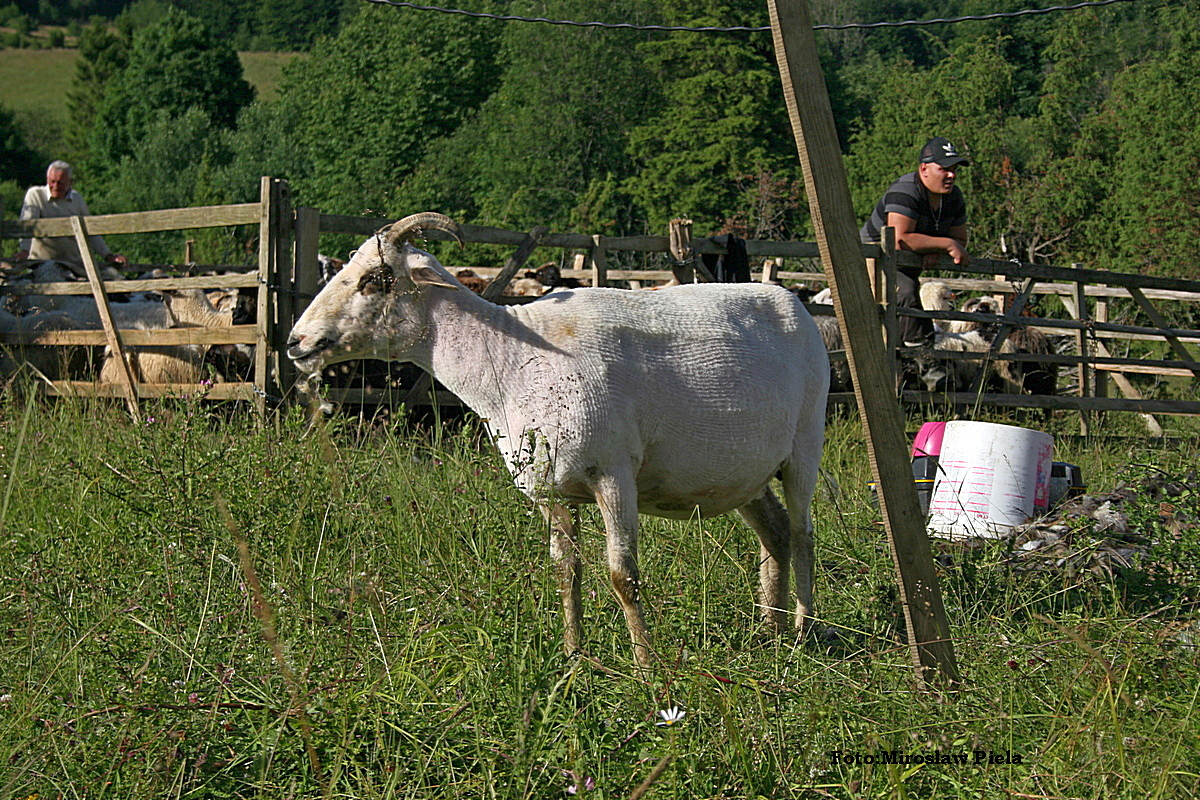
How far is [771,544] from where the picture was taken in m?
5.14

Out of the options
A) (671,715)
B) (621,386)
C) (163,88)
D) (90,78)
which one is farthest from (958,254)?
(90,78)

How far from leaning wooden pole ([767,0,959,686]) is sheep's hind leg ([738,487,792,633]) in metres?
1.41

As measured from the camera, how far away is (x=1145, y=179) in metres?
32.8

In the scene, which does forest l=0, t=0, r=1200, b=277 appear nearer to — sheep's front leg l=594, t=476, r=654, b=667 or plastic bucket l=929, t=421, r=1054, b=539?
plastic bucket l=929, t=421, r=1054, b=539

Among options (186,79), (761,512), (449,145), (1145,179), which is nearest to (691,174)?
(449,145)

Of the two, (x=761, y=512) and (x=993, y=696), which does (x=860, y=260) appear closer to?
(x=993, y=696)

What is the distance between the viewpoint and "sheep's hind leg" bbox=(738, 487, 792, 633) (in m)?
5.04

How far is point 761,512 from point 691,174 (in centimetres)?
4191

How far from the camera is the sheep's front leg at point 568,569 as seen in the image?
12.8 ft

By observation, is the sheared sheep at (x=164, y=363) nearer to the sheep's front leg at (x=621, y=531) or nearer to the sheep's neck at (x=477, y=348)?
the sheep's neck at (x=477, y=348)

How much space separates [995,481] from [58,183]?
10101 mm

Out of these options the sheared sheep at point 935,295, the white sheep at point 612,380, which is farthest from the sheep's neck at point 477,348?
the sheared sheep at point 935,295

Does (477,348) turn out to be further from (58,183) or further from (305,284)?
(58,183)

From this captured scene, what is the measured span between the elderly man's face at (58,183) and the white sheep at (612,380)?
8.78m
